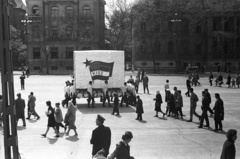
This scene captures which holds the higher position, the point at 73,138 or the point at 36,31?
the point at 36,31

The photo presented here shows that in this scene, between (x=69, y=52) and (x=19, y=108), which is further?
(x=69, y=52)

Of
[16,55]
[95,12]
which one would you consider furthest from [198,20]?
[16,55]

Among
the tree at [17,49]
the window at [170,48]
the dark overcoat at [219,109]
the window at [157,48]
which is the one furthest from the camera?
the tree at [17,49]

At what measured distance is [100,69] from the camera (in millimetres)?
21453

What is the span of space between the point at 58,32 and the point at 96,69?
4681 cm

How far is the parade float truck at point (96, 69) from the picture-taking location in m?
21.3

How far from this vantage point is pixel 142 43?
62688 mm

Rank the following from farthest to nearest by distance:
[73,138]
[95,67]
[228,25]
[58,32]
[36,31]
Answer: [58,32]
[36,31]
[228,25]
[95,67]
[73,138]

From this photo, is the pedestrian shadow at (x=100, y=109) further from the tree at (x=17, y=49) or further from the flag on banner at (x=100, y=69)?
the tree at (x=17, y=49)

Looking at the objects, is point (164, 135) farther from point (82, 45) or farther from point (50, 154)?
point (82, 45)

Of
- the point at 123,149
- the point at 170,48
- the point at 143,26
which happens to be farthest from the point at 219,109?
the point at 170,48

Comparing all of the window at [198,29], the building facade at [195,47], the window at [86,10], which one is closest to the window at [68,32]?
the window at [86,10]

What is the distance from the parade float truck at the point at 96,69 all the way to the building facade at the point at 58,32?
44.1 meters

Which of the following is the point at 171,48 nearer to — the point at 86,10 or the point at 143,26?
the point at 143,26
